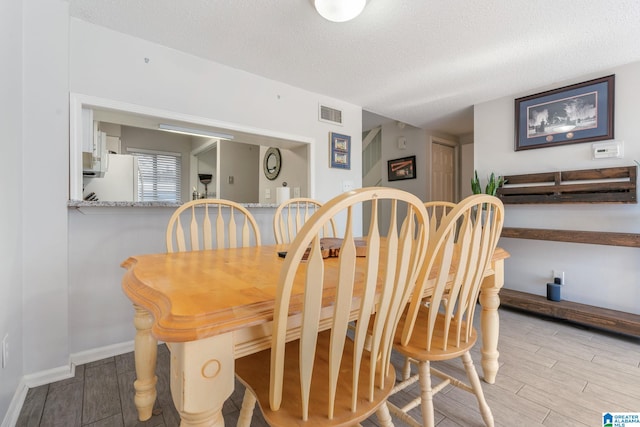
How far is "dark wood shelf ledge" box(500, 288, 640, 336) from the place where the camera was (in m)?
2.15

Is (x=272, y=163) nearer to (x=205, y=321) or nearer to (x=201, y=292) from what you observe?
(x=201, y=292)

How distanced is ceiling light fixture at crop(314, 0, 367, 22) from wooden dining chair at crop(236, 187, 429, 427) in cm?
136

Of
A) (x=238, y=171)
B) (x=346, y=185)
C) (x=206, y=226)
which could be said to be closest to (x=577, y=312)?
(x=346, y=185)

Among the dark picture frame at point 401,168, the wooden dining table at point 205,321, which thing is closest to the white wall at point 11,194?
the wooden dining table at point 205,321

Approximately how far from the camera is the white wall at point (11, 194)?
1.26m

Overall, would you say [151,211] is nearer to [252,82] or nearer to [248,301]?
[252,82]

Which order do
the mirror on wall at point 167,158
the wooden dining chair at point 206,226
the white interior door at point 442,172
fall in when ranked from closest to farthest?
1. the wooden dining chair at point 206,226
2. the mirror on wall at point 167,158
3. the white interior door at point 442,172

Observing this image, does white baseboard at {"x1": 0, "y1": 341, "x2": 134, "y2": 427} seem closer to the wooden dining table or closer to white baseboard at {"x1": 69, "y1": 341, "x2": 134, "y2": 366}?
white baseboard at {"x1": 69, "y1": 341, "x2": 134, "y2": 366}

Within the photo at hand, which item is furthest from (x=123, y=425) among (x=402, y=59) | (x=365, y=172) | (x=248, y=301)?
(x=365, y=172)

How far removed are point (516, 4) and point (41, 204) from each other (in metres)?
2.93

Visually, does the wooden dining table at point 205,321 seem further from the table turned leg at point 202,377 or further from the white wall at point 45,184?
the white wall at point 45,184

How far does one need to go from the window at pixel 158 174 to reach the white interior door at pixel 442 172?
4.34 m

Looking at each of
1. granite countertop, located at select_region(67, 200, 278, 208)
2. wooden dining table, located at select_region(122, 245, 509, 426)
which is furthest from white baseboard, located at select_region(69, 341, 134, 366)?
wooden dining table, located at select_region(122, 245, 509, 426)

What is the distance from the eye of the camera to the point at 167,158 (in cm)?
533
